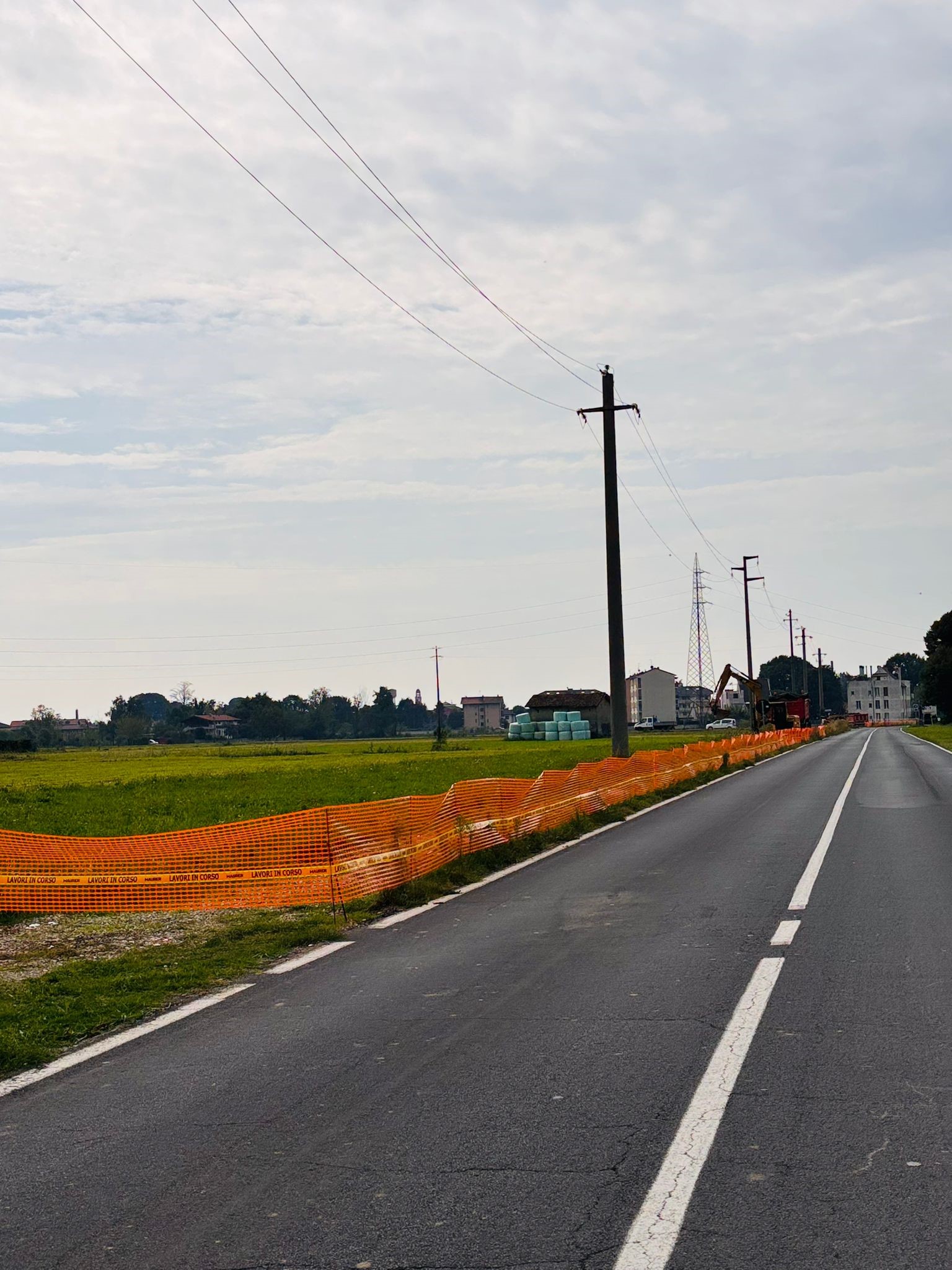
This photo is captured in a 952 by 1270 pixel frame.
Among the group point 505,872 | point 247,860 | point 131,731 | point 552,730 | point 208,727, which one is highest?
point 208,727

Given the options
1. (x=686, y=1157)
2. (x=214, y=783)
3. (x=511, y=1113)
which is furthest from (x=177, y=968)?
(x=214, y=783)

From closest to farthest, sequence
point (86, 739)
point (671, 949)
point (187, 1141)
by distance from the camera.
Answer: point (187, 1141) → point (671, 949) → point (86, 739)

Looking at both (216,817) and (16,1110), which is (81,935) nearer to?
(16,1110)

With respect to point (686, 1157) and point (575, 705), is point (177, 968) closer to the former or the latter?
point (686, 1157)

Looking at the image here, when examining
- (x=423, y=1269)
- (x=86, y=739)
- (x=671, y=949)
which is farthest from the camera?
(x=86, y=739)

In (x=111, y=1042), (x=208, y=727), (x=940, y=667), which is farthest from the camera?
(x=208, y=727)

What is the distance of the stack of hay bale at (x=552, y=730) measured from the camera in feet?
361

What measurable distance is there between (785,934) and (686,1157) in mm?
5294

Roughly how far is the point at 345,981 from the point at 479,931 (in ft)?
7.20

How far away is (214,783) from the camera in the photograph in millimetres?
43062

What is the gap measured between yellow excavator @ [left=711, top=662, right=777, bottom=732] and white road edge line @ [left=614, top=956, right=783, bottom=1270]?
188 feet

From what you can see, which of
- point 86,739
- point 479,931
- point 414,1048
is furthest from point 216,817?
point 86,739

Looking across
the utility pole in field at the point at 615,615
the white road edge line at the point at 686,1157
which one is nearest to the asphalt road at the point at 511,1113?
the white road edge line at the point at 686,1157

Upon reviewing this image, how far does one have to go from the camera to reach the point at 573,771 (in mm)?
22672
